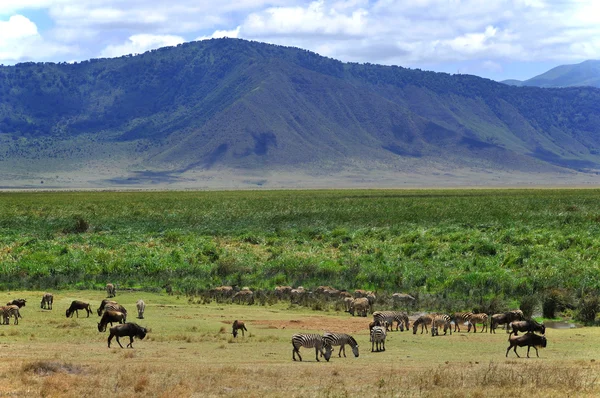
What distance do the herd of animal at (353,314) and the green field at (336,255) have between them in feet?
10.5

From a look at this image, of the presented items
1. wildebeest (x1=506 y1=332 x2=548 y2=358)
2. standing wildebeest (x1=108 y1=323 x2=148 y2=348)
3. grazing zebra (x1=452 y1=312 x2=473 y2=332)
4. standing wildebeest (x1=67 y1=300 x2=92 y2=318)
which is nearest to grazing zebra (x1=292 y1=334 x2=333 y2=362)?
standing wildebeest (x1=108 y1=323 x2=148 y2=348)

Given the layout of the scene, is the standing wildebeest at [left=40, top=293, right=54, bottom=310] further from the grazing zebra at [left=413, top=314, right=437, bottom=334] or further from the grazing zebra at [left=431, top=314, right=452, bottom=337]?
the grazing zebra at [left=431, top=314, right=452, bottom=337]

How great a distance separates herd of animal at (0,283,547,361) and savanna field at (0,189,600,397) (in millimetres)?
347

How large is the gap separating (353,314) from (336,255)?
14355 mm

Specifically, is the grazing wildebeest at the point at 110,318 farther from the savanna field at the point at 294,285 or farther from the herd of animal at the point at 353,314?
the savanna field at the point at 294,285

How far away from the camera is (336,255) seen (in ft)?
134

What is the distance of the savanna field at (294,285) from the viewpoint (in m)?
15.4

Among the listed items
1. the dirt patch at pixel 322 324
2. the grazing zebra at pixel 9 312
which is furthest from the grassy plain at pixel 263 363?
the grazing zebra at pixel 9 312

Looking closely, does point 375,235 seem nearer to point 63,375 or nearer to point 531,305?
point 531,305

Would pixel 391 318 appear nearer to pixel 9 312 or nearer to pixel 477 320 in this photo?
pixel 477 320

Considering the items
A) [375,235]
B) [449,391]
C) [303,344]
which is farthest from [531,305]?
[375,235]

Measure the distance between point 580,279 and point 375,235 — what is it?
56.3 ft

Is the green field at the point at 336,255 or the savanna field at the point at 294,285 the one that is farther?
the green field at the point at 336,255

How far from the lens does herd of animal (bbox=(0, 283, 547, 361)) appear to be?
18.5 m
